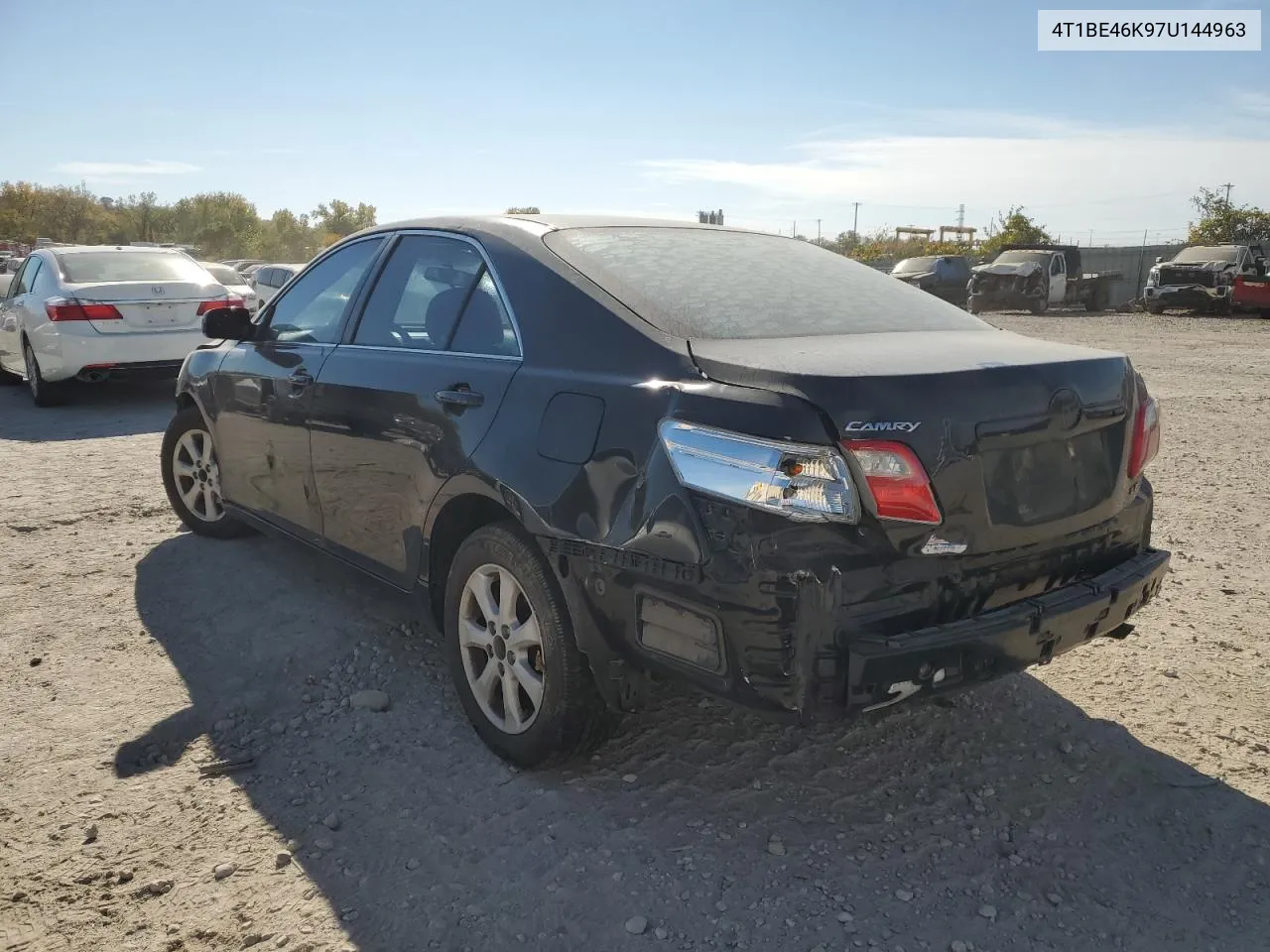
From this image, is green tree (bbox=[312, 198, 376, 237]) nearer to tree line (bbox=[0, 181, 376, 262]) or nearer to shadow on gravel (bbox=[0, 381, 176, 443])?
tree line (bbox=[0, 181, 376, 262])

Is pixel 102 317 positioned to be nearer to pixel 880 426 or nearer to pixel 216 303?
pixel 216 303

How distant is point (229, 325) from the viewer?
4617 mm

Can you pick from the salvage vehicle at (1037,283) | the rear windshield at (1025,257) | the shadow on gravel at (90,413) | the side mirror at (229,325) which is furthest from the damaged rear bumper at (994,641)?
the rear windshield at (1025,257)

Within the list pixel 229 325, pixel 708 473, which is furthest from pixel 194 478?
pixel 708 473

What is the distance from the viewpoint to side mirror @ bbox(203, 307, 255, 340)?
4555 mm

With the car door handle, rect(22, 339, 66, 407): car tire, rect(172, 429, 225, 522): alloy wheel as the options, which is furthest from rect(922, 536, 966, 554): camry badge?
rect(22, 339, 66, 407): car tire

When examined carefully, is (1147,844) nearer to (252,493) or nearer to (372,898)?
(372,898)

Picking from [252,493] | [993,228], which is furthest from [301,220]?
[252,493]

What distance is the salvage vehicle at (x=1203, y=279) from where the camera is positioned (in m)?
25.2

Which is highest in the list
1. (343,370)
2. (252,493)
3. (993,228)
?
(993,228)

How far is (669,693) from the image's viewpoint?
300cm

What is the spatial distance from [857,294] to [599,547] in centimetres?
138

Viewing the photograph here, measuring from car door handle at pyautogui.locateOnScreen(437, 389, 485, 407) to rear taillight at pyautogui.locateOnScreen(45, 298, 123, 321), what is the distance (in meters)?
7.66

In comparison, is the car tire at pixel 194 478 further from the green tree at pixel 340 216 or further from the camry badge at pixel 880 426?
the green tree at pixel 340 216
